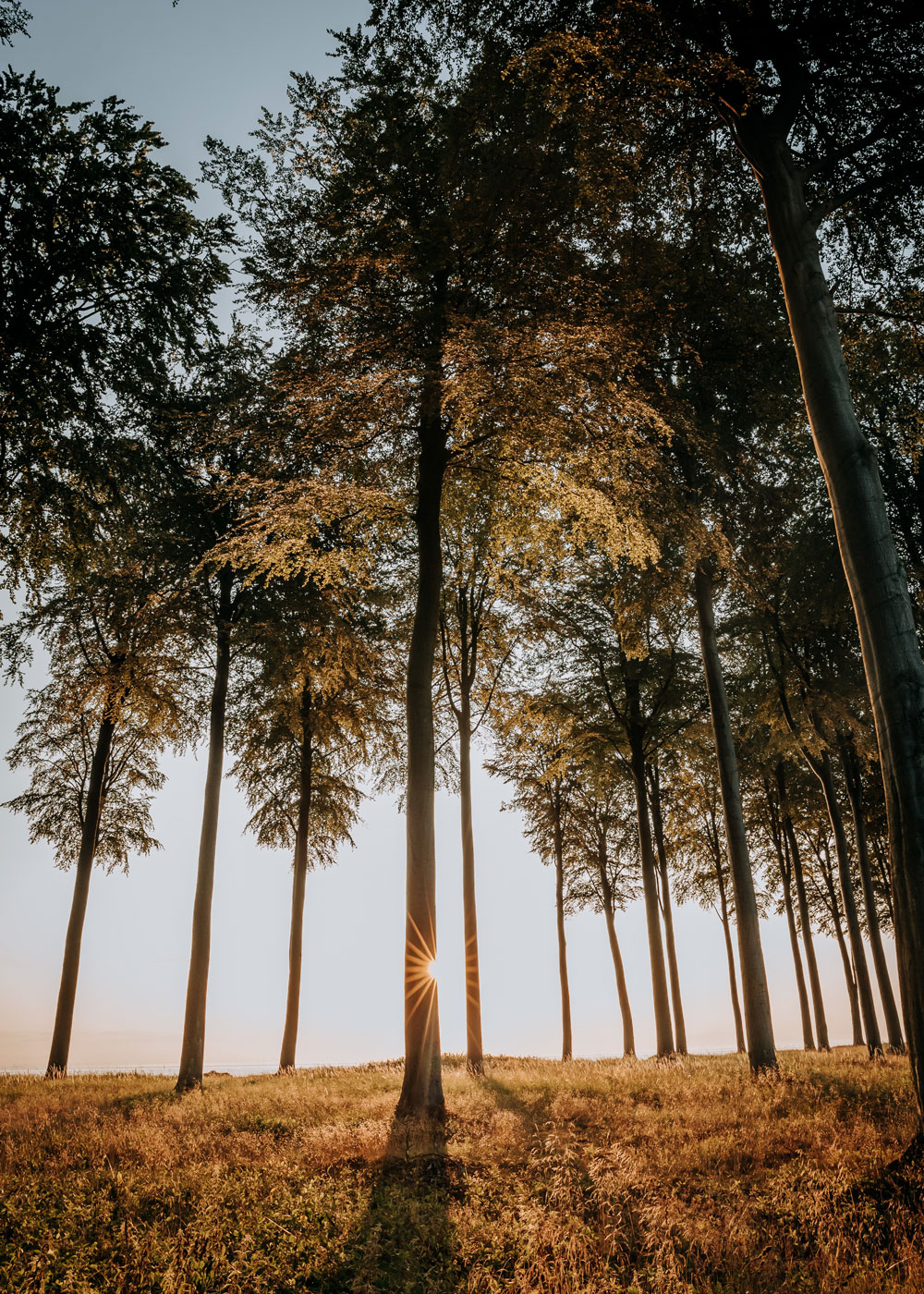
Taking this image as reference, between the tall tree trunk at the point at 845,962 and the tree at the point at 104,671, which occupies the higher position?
the tree at the point at 104,671

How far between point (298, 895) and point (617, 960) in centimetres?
1048

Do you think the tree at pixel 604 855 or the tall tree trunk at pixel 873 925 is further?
the tree at pixel 604 855

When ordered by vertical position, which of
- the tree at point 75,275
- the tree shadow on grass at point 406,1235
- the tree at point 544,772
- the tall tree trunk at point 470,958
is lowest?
the tree shadow on grass at point 406,1235

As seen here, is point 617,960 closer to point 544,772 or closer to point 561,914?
point 561,914

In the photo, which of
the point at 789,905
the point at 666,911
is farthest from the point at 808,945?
the point at 666,911

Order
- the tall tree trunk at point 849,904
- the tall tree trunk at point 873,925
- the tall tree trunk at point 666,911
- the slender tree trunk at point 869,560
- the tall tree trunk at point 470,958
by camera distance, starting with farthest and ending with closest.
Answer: the tall tree trunk at point 666,911, the tall tree trunk at point 873,925, the tall tree trunk at point 849,904, the tall tree trunk at point 470,958, the slender tree trunk at point 869,560

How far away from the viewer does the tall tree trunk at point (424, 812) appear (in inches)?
335

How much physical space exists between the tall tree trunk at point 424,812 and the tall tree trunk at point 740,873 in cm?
460

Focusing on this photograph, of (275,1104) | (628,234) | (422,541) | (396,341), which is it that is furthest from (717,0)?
(275,1104)

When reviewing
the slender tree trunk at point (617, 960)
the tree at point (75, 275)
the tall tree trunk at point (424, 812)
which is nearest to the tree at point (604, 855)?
the slender tree trunk at point (617, 960)

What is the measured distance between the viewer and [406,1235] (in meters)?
4.75

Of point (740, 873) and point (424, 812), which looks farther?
point (740, 873)

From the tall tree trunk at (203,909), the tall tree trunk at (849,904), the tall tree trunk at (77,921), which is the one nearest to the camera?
the tall tree trunk at (203,909)

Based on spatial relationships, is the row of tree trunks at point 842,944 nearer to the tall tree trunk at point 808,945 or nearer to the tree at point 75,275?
the tall tree trunk at point 808,945
